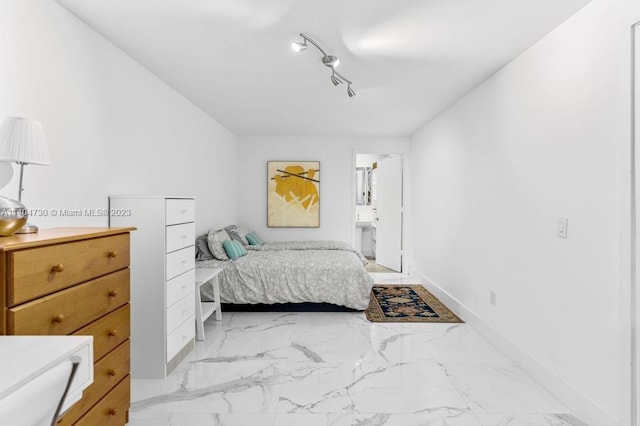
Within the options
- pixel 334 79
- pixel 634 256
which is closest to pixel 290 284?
pixel 334 79

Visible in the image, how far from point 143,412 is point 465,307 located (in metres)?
2.99

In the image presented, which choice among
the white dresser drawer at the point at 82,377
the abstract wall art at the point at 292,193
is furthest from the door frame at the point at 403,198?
the white dresser drawer at the point at 82,377

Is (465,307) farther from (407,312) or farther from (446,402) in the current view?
(446,402)

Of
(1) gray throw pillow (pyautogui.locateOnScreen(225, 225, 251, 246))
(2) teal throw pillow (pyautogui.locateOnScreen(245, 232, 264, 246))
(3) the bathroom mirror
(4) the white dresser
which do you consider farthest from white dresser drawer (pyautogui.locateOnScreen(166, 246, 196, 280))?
(3) the bathroom mirror

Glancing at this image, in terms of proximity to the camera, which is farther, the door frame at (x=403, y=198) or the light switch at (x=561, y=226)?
the door frame at (x=403, y=198)

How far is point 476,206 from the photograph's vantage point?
3357 mm

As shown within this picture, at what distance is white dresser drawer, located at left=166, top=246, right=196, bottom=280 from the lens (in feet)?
7.95

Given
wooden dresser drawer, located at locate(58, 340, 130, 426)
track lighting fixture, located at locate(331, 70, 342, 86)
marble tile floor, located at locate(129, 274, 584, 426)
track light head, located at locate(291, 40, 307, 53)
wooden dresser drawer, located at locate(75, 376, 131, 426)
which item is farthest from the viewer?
track lighting fixture, located at locate(331, 70, 342, 86)

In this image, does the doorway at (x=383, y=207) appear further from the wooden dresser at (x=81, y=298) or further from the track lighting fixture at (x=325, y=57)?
the wooden dresser at (x=81, y=298)

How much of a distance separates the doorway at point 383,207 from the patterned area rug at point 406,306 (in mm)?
1296

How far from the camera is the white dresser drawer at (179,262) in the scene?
242cm

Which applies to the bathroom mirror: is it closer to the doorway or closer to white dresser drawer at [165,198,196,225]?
the doorway

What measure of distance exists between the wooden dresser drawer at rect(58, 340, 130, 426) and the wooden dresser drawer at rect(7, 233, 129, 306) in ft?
1.36

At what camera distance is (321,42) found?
7.99 ft
